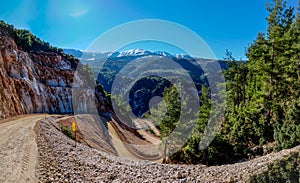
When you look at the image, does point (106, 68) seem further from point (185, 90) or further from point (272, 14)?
point (272, 14)

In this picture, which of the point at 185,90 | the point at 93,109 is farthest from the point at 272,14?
the point at 93,109

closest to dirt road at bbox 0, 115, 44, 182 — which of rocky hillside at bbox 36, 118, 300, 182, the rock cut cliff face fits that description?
rocky hillside at bbox 36, 118, 300, 182

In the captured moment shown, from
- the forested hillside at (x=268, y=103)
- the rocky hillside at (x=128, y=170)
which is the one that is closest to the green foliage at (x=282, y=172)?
the rocky hillside at (x=128, y=170)

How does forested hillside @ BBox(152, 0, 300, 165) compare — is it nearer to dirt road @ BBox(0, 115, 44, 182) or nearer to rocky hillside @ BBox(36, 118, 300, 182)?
rocky hillside @ BBox(36, 118, 300, 182)

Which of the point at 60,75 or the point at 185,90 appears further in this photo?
the point at 60,75

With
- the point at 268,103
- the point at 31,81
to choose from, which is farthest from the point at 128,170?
the point at 31,81

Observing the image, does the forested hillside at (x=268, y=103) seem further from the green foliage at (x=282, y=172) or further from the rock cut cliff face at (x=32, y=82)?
the rock cut cliff face at (x=32, y=82)
